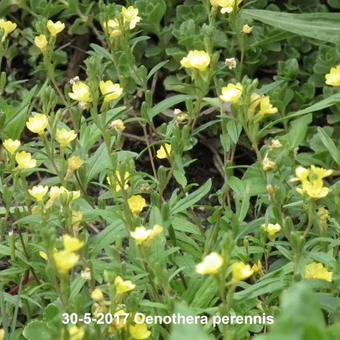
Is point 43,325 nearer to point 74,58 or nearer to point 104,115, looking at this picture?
point 104,115

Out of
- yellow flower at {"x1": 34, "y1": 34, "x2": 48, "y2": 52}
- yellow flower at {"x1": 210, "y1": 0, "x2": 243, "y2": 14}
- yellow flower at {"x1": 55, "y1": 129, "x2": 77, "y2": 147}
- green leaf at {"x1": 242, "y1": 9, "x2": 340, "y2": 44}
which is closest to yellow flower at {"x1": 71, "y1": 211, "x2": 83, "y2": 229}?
yellow flower at {"x1": 55, "y1": 129, "x2": 77, "y2": 147}

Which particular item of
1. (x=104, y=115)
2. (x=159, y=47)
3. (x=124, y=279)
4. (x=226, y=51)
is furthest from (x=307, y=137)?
(x=124, y=279)

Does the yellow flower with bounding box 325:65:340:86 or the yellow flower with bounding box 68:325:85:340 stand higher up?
the yellow flower with bounding box 325:65:340:86

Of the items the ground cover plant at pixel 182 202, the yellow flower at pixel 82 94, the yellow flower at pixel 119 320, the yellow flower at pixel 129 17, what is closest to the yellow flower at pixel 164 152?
the ground cover plant at pixel 182 202

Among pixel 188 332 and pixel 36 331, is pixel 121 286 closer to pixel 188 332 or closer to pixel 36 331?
pixel 36 331

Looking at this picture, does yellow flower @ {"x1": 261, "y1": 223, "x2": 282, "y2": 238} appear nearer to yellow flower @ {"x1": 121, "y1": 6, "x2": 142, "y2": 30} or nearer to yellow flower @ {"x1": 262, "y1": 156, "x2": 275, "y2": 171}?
yellow flower @ {"x1": 262, "y1": 156, "x2": 275, "y2": 171}

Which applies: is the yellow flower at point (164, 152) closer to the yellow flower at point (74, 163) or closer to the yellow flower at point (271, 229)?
the yellow flower at point (74, 163)
